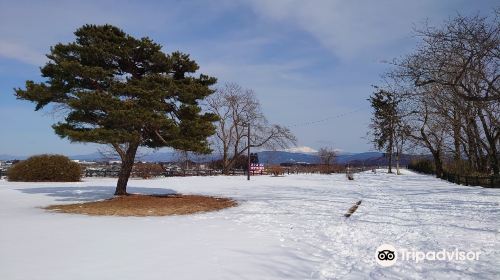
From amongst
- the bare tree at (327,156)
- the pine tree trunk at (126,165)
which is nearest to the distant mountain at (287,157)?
the bare tree at (327,156)

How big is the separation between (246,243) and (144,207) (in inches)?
254

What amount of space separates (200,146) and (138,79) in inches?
134

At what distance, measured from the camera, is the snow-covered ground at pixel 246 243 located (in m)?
6.58

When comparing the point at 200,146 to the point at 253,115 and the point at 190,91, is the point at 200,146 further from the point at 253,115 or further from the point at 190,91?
the point at 253,115

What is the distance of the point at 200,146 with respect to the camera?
16172 mm

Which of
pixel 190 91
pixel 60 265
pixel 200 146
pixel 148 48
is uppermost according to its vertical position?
pixel 148 48

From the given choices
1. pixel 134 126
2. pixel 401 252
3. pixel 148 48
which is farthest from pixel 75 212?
pixel 401 252

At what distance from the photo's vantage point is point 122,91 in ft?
48.9

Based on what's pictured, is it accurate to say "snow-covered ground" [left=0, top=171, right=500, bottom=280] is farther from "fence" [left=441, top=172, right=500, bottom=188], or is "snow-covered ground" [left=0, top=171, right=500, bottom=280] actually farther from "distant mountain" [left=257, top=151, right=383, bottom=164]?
"distant mountain" [left=257, top=151, right=383, bottom=164]

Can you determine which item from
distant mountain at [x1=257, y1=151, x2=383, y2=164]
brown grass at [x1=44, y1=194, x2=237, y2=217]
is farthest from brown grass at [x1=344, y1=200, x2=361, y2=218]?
distant mountain at [x1=257, y1=151, x2=383, y2=164]

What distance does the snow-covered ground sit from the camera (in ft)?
21.6

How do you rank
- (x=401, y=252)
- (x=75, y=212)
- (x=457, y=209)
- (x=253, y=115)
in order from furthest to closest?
(x=253, y=115), (x=457, y=209), (x=75, y=212), (x=401, y=252)

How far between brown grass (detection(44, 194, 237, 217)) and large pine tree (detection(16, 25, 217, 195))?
6.66 feet

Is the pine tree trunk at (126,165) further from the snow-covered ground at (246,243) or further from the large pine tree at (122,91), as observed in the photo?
the snow-covered ground at (246,243)
